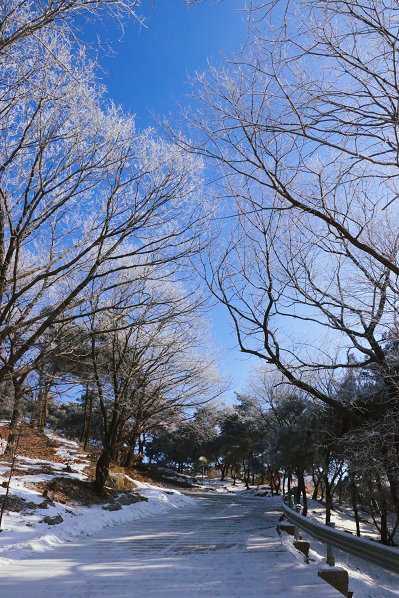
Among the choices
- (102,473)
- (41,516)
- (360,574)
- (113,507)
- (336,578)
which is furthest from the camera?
(102,473)

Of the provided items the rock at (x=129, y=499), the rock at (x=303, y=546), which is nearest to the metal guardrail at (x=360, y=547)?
the rock at (x=303, y=546)

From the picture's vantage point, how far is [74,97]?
5.64 m

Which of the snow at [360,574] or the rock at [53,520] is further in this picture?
the rock at [53,520]

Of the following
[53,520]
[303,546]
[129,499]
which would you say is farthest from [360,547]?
[129,499]

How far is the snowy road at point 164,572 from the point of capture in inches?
138

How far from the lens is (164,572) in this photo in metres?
4.24

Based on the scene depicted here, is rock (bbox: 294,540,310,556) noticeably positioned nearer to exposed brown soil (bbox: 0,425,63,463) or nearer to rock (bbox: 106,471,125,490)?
rock (bbox: 106,471,125,490)

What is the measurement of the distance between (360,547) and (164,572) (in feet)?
6.57

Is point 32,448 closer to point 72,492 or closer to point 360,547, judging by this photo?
point 72,492

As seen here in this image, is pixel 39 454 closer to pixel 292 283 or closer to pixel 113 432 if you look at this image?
pixel 113 432

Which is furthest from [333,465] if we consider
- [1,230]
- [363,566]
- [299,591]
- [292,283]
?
[1,230]

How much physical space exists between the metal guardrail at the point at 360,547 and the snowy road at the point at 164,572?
1.43ft

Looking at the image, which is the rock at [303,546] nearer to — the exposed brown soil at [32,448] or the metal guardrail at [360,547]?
the metal guardrail at [360,547]

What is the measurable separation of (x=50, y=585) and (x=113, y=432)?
872cm
